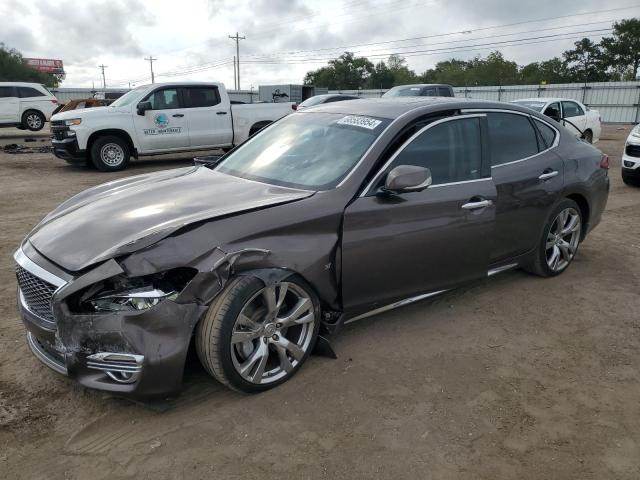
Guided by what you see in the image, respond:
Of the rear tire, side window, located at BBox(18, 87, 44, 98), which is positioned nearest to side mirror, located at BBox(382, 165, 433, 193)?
the rear tire

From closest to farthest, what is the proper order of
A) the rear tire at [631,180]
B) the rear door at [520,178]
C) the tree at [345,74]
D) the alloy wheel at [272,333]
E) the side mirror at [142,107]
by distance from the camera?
the alloy wheel at [272,333] < the rear door at [520,178] < the rear tire at [631,180] < the side mirror at [142,107] < the tree at [345,74]

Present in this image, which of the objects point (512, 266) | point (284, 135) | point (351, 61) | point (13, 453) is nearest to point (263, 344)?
point (13, 453)

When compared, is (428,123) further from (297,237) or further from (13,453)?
(13,453)

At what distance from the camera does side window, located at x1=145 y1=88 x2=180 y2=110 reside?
11836mm

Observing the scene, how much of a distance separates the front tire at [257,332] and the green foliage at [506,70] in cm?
5809

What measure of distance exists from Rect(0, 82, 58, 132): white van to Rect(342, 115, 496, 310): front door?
69.8 feet

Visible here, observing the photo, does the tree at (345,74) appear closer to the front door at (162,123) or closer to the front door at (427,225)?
the front door at (162,123)

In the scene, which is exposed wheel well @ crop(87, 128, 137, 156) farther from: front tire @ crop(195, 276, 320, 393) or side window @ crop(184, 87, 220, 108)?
front tire @ crop(195, 276, 320, 393)

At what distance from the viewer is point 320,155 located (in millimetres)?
3656

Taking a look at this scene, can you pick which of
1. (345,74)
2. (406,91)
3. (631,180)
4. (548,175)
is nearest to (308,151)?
(548,175)

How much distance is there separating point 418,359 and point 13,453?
237cm

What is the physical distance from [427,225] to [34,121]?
2184 centimetres

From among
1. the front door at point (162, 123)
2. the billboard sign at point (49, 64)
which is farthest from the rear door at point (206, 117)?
the billboard sign at point (49, 64)

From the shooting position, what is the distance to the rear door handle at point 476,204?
3719mm
